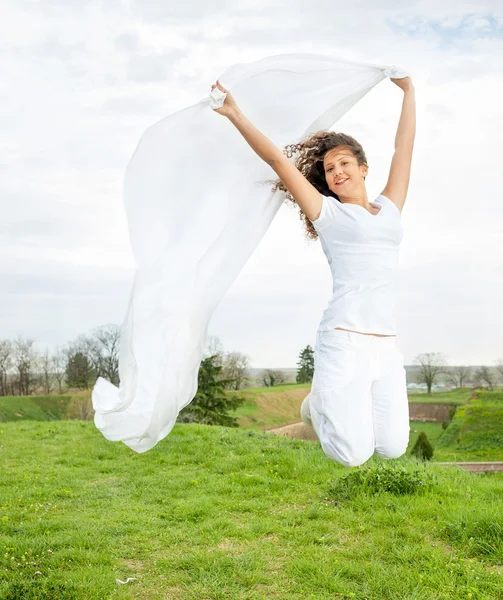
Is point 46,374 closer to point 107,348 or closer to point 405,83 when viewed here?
point 107,348

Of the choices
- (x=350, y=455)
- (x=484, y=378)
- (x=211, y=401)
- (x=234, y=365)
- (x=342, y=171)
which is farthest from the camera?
(x=484, y=378)

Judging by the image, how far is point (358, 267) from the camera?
154 inches

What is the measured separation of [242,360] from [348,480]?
3410cm

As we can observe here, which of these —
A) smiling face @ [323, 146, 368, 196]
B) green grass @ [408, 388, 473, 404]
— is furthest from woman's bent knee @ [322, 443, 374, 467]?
green grass @ [408, 388, 473, 404]

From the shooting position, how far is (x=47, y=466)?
10.4 meters

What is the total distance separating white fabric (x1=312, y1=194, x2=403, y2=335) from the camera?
3.85m

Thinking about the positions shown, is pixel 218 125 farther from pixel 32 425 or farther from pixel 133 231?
pixel 32 425

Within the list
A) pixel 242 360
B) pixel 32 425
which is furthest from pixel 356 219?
pixel 242 360

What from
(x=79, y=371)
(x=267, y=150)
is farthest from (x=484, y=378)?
(x=267, y=150)

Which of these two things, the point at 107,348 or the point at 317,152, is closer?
the point at 317,152

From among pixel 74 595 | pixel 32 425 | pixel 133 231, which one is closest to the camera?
pixel 133 231

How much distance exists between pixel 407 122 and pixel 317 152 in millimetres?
688

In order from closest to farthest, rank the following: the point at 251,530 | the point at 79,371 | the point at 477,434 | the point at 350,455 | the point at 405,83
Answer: the point at 350,455 < the point at 405,83 < the point at 251,530 < the point at 477,434 < the point at 79,371

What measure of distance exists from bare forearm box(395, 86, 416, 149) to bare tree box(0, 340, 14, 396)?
121 feet
